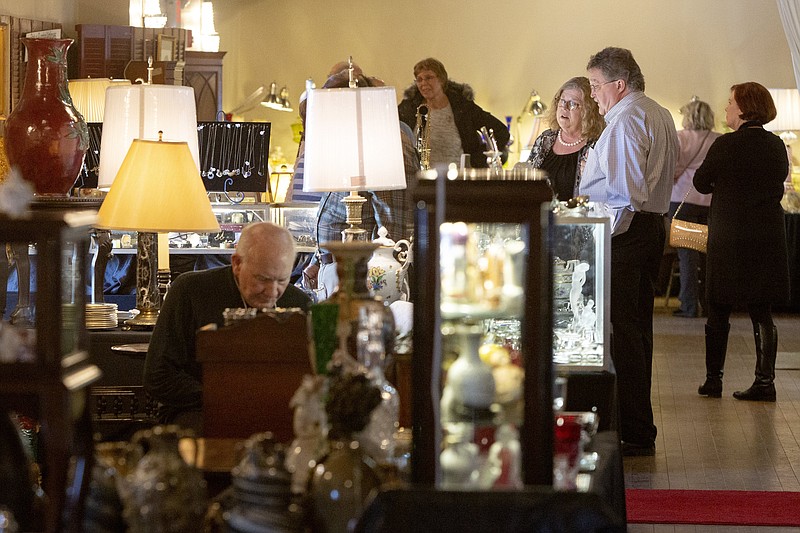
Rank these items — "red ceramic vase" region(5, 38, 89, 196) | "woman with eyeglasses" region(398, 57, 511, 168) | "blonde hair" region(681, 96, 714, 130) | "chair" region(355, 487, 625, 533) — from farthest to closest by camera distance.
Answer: "blonde hair" region(681, 96, 714, 130), "woman with eyeglasses" region(398, 57, 511, 168), "red ceramic vase" region(5, 38, 89, 196), "chair" region(355, 487, 625, 533)

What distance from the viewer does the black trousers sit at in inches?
201

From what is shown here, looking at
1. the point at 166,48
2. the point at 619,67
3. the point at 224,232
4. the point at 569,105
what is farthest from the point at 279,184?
the point at 619,67

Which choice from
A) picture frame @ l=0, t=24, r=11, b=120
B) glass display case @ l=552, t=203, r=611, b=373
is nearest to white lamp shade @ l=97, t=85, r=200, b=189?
glass display case @ l=552, t=203, r=611, b=373

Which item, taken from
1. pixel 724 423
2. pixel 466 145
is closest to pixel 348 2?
pixel 466 145

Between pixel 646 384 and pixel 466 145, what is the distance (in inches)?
110

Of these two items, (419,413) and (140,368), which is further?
(140,368)

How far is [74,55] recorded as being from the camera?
10.1 meters

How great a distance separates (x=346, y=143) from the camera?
4.11 m

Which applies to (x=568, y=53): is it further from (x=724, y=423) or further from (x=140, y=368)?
(x=140, y=368)

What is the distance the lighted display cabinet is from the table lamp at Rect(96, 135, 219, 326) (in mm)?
Answer: 1849

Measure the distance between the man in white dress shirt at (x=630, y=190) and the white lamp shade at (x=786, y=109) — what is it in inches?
242

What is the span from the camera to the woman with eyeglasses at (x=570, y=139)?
5.30 meters

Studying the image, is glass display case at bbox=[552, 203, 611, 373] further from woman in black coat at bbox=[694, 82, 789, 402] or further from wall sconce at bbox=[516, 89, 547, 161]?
wall sconce at bbox=[516, 89, 547, 161]

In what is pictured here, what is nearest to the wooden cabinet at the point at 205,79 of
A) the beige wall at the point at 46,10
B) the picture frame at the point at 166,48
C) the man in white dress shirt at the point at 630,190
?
the picture frame at the point at 166,48
